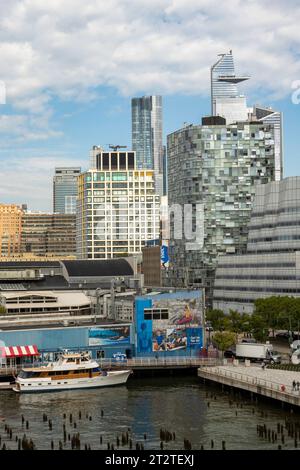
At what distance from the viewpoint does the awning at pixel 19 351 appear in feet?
357

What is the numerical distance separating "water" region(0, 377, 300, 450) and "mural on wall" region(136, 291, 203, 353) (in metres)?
8.89

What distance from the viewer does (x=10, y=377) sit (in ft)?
353

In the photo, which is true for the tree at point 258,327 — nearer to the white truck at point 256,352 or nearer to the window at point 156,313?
the white truck at point 256,352

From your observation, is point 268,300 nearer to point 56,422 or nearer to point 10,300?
point 10,300

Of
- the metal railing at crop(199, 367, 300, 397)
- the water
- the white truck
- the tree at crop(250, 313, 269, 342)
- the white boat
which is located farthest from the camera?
the tree at crop(250, 313, 269, 342)

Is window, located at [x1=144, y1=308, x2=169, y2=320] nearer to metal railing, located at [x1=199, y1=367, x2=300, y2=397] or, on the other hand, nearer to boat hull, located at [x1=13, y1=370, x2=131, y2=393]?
boat hull, located at [x1=13, y1=370, x2=131, y2=393]

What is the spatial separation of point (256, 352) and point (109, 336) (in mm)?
20386

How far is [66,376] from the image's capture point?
103 meters

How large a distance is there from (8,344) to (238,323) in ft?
125

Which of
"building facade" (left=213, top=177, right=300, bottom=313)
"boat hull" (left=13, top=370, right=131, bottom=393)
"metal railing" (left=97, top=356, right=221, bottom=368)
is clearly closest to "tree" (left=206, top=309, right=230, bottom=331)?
"metal railing" (left=97, top=356, right=221, bottom=368)

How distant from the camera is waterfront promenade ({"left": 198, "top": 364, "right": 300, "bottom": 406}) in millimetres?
Result: 87106

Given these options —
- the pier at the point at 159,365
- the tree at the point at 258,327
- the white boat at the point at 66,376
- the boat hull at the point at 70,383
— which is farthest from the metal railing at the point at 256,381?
the tree at the point at 258,327

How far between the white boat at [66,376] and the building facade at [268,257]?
5662 centimetres
